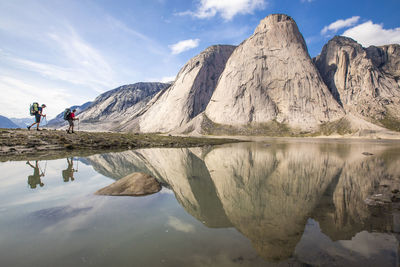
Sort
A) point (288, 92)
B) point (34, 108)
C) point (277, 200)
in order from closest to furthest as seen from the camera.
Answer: point (277, 200) → point (34, 108) → point (288, 92)

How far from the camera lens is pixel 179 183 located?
10391 mm

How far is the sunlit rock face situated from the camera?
83.1m

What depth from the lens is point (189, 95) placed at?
101 meters

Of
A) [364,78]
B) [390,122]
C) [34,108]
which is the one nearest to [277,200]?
[34,108]

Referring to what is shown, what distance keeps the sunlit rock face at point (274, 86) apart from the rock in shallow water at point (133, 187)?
76973 mm

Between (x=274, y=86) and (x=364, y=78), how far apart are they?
1547 inches

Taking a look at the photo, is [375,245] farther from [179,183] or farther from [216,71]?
[216,71]

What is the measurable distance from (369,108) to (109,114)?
179 metres

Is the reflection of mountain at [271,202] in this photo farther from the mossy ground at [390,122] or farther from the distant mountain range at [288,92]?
the mossy ground at [390,122]

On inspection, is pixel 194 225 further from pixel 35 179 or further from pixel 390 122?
pixel 390 122

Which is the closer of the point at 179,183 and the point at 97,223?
the point at 97,223

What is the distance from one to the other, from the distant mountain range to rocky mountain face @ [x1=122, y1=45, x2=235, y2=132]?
1.72 ft

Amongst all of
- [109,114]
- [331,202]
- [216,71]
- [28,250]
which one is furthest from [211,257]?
[109,114]

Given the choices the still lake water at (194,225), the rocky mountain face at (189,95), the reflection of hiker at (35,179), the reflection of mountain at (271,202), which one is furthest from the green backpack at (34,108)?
the rocky mountain face at (189,95)
